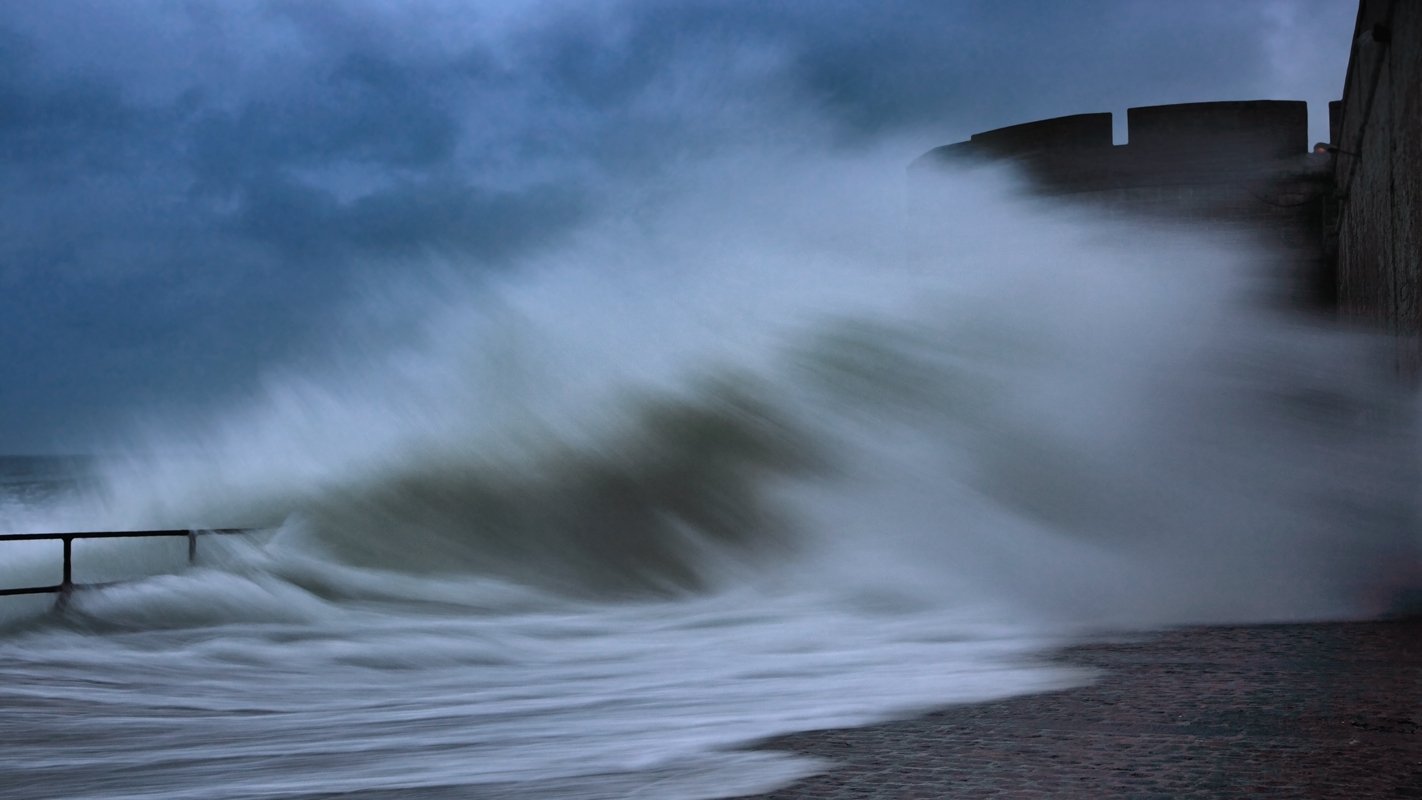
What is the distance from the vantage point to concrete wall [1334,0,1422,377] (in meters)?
5.51

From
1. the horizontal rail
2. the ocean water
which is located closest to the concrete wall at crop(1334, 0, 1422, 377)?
the ocean water

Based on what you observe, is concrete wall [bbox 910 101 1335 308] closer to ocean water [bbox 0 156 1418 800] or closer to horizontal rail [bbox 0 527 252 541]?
ocean water [bbox 0 156 1418 800]

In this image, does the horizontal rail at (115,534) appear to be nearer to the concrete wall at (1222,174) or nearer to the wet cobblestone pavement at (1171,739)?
the wet cobblestone pavement at (1171,739)

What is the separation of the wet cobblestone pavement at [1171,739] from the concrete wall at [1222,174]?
321 inches

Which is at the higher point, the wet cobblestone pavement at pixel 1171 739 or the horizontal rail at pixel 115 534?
the horizontal rail at pixel 115 534

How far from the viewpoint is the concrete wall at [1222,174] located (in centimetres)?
1151

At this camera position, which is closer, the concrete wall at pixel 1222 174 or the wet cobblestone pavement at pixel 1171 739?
the wet cobblestone pavement at pixel 1171 739

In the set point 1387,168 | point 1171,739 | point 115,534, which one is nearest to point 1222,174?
point 1387,168

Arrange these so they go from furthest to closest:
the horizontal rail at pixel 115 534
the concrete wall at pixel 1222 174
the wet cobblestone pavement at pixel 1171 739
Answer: the concrete wall at pixel 1222 174 → the horizontal rail at pixel 115 534 → the wet cobblestone pavement at pixel 1171 739

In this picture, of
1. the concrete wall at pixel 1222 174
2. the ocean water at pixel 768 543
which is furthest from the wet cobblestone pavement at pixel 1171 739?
the concrete wall at pixel 1222 174

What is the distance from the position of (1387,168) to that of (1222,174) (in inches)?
210

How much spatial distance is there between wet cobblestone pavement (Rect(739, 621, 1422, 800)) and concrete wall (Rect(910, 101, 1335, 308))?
8162 millimetres

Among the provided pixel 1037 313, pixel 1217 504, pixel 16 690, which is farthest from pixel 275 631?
pixel 1037 313

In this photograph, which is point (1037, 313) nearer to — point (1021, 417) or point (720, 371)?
point (1021, 417)
